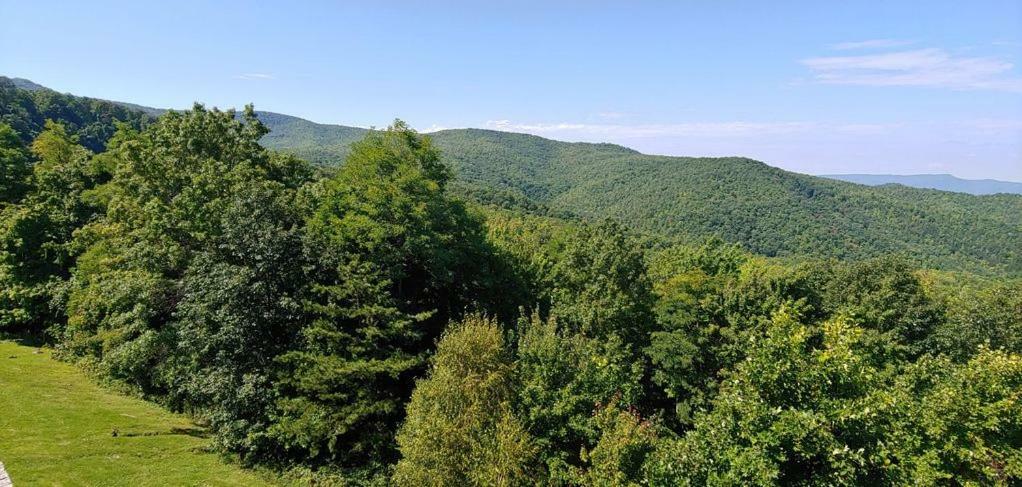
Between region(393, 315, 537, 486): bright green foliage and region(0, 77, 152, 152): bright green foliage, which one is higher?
region(0, 77, 152, 152): bright green foliage

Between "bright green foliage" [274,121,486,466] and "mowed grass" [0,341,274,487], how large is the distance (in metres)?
4.22

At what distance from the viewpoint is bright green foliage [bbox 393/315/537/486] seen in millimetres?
17531

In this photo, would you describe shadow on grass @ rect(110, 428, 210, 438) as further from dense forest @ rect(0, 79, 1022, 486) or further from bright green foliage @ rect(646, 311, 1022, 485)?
bright green foliage @ rect(646, 311, 1022, 485)

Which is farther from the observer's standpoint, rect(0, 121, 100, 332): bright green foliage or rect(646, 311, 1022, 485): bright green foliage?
rect(0, 121, 100, 332): bright green foliage

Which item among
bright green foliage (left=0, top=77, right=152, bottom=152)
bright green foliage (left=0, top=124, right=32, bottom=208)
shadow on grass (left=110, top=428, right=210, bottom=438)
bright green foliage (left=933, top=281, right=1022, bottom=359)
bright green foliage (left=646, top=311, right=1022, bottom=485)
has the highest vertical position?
bright green foliage (left=0, top=77, right=152, bottom=152)

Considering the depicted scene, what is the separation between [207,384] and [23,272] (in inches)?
1020

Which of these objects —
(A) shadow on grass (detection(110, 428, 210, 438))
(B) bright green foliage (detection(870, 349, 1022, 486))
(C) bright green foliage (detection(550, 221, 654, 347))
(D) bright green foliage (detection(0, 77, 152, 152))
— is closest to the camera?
(B) bright green foliage (detection(870, 349, 1022, 486))

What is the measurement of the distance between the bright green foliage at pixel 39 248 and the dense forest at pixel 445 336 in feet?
0.65

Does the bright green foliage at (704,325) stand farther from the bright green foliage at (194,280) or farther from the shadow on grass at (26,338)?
the shadow on grass at (26,338)

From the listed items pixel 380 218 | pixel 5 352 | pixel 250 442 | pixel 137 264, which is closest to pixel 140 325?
pixel 137 264

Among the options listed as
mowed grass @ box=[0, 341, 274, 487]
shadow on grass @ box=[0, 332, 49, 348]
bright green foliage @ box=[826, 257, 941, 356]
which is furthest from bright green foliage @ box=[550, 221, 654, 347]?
shadow on grass @ box=[0, 332, 49, 348]

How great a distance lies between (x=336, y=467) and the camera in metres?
25.4

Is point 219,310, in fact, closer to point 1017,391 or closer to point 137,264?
point 137,264

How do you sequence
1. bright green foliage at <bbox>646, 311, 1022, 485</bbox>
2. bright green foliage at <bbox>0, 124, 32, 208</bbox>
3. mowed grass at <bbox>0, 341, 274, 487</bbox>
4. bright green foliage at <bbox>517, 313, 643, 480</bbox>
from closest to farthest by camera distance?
bright green foliage at <bbox>646, 311, 1022, 485</bbox> < bright green foliage at <bbox>517, 313, 643, 480</bbox> < mowed grass at <bbox>0, 341, 274, 487</bbox> < bright green foliage at <bbox>0, 124, 32, 208</bbox>
